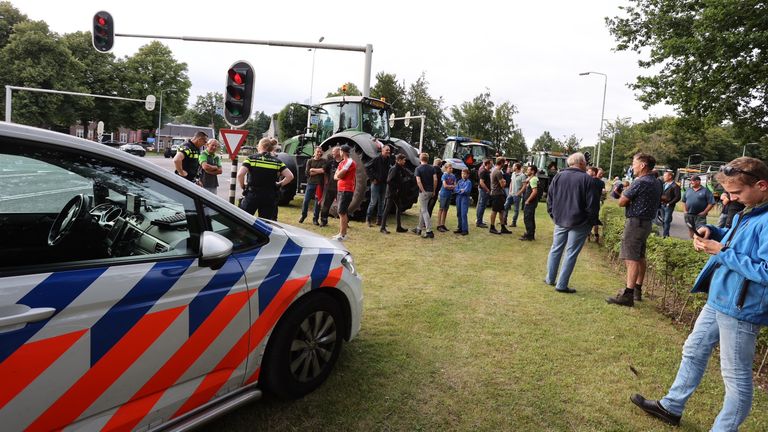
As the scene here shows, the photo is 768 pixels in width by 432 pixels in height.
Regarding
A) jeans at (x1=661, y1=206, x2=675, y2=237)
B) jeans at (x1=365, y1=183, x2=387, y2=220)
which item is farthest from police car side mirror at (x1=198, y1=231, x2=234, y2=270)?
jeans at (x1=661, y1=206, x2=675, y2=237)

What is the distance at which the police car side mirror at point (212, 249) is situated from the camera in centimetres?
224

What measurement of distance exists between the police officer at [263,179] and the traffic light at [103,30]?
10557 mm

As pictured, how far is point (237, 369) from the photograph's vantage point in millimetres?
2588

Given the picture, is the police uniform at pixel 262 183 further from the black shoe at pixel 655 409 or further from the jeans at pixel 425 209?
the black shoe at pixel 655 409

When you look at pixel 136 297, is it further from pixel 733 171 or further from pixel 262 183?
pixel 262 183

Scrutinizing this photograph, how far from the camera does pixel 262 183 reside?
6.64m

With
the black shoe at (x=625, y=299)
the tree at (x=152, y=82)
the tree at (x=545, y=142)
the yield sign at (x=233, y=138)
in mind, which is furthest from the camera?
the tree at (x=545, y=142)

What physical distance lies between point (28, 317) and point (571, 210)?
588 cm

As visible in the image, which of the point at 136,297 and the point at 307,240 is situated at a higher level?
the point at 307,240

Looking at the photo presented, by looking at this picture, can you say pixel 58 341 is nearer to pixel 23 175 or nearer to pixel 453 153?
pixel 23 175

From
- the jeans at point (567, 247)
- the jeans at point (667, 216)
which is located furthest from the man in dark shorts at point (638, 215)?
the jeans at point (667, 216)

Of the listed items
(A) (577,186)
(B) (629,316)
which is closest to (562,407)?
A: (B) (629,316)

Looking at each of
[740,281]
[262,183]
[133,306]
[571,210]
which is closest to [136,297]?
[133,306]

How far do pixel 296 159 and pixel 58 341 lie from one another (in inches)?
405
